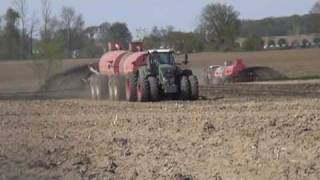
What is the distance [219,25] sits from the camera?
386 feet

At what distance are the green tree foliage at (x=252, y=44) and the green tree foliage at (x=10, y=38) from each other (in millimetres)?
38095

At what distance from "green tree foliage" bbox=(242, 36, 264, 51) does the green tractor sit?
8201 cm

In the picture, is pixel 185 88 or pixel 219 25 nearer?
pixel 185 88

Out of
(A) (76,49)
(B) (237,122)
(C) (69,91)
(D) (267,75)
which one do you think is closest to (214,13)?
(A) (76,49)

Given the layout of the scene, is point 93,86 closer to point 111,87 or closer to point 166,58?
point 111,87

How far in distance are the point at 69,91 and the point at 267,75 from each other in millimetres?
16853

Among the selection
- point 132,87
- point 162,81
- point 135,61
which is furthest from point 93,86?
point 162,81

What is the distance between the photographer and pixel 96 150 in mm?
12297

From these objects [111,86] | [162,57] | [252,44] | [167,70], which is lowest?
[111,86]

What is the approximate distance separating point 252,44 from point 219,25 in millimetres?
9499

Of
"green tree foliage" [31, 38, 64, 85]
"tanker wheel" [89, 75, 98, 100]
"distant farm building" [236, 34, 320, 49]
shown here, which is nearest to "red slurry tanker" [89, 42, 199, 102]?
"tanker wheel" [89, 75, 98, 100]

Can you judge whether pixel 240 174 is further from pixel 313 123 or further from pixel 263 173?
pixel 313 123

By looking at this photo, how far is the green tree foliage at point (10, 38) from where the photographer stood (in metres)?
81.1

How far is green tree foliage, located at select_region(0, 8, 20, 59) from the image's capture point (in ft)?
266
